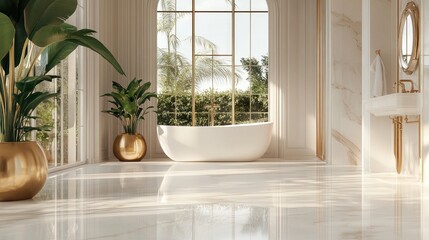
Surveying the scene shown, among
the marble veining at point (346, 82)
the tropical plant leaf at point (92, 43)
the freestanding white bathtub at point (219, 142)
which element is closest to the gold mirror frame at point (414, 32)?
the marble veining at point (346, 82)

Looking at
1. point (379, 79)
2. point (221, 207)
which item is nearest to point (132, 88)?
point (379, 79)

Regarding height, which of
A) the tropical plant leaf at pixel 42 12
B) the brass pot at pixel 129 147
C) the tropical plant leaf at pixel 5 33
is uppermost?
the tropical plant leaf at pixel 42 12

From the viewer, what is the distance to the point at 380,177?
219 inches

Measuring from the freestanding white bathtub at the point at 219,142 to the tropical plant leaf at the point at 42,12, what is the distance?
3.97 metres

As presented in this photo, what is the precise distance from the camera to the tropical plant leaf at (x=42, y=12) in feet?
12.5

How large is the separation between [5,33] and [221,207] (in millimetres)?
1585

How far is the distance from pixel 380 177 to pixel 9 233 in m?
3.76

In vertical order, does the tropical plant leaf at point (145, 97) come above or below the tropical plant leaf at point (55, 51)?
below

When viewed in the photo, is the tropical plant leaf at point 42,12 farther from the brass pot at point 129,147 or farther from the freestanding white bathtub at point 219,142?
the brass pot at point 129,147

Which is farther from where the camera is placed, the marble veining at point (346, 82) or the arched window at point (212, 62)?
the arched window at point (212, 62)

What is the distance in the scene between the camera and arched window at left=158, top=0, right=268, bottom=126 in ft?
28.6

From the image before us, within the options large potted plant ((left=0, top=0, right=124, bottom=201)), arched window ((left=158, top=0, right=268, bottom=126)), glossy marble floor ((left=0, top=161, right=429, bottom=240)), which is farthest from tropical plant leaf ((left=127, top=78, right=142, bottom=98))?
large potted plant ((left=0, top=0, right=124, bottom=201))

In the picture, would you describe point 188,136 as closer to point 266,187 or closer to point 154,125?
point 154,125

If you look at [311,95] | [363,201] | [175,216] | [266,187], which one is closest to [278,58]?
[311,95]
